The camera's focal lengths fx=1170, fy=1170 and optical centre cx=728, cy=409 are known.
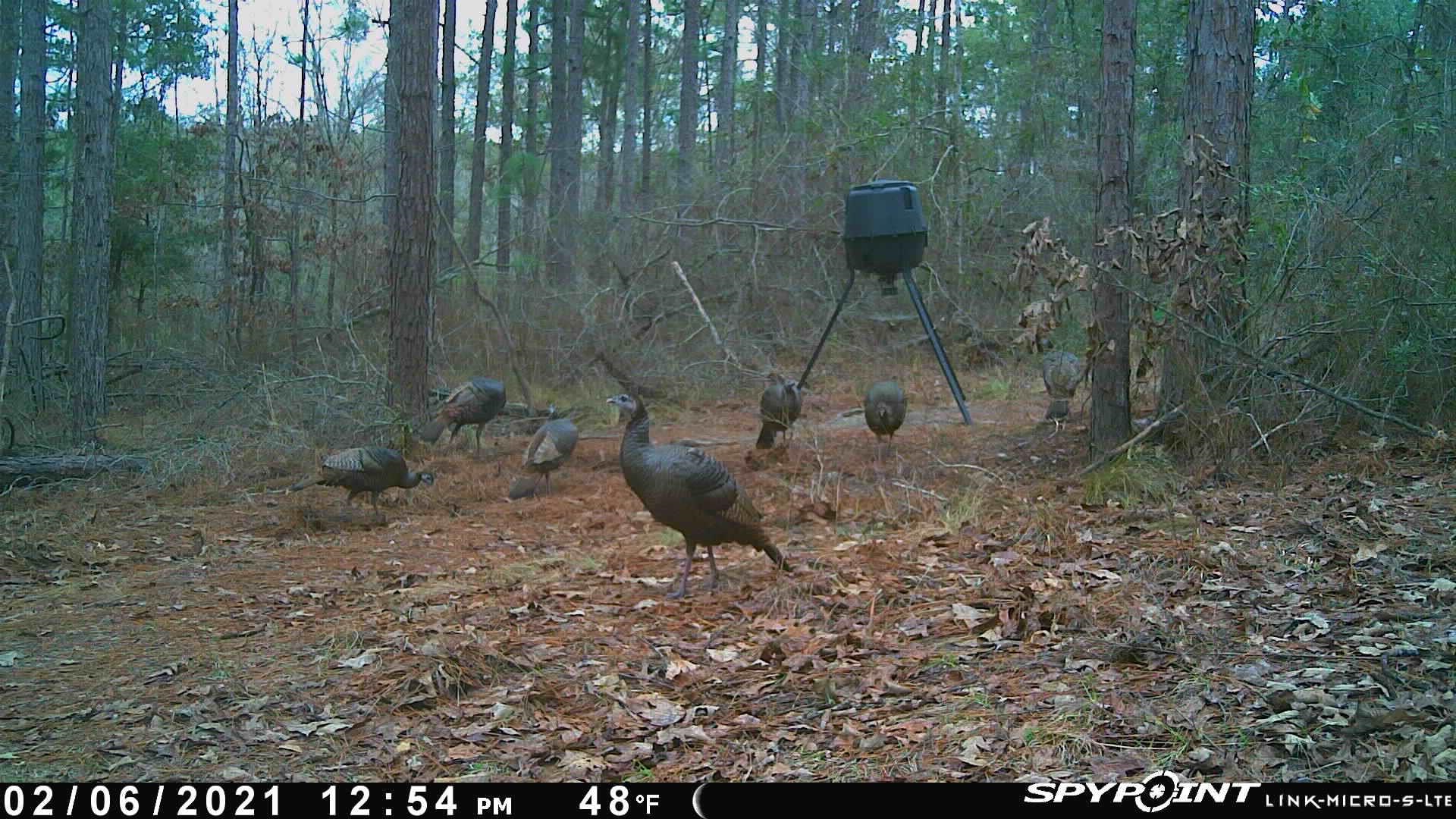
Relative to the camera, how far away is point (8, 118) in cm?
1638

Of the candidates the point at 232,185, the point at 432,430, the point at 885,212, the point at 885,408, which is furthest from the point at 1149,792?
the point at 232,185

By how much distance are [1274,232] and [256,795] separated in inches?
296

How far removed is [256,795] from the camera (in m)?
3.87

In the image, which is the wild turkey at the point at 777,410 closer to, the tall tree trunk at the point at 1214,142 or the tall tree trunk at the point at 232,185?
the tall tree trunk at the point at 1214,142

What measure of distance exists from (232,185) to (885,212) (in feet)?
35.7

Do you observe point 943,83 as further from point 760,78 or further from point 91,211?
point 91,211

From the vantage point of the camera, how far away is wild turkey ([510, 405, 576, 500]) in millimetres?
9914

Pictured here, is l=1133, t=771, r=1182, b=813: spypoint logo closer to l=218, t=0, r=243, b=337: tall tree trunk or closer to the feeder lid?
the feeder lid

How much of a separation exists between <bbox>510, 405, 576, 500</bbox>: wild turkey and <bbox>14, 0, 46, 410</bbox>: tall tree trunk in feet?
20.5

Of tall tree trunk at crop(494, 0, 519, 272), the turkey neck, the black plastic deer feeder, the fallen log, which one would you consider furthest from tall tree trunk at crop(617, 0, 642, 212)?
the turkey neck

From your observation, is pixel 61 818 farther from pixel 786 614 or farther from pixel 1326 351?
pixel 1326 351

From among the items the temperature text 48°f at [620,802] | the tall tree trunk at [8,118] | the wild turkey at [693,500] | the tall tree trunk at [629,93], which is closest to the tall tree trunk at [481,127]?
the tall tree trunk at [629,93]

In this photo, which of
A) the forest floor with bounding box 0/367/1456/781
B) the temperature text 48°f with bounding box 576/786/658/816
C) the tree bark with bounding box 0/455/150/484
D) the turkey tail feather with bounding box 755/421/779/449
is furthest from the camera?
the turkey tail feather with bounding box 755/421/779/449

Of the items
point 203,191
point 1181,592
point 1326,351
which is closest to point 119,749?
point 1181,592
